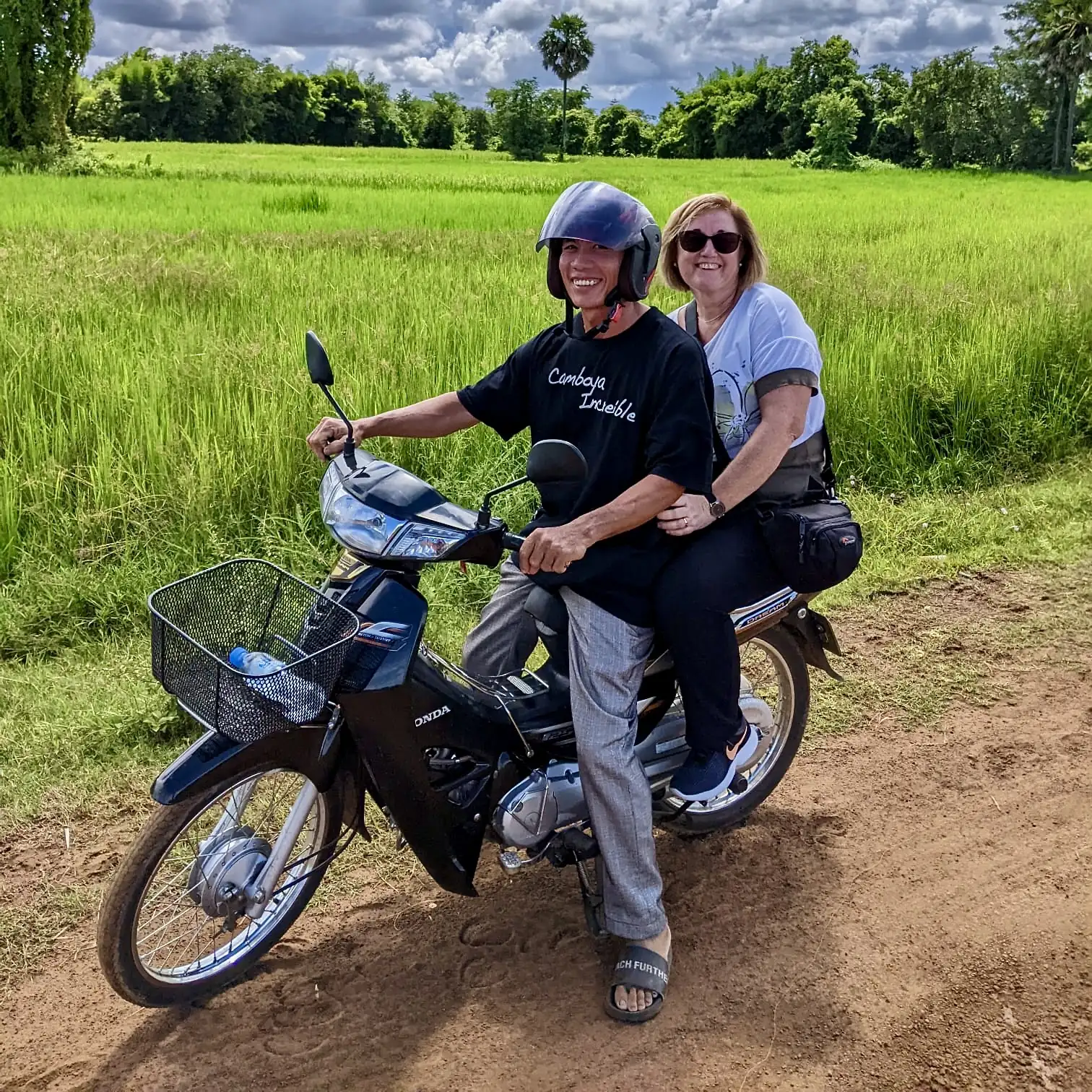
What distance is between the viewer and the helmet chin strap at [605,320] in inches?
91.6

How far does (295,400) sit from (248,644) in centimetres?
332

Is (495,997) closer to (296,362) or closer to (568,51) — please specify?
(296,362)

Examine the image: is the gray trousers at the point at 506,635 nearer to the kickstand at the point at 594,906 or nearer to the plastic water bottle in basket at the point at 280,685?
the kickstand at the point at 594,906

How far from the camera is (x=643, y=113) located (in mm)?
71562

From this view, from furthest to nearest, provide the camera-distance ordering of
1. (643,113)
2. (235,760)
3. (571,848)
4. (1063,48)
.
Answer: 1. (643,113)
2. (1063,48)
3. (571,848)
4. (235,760)

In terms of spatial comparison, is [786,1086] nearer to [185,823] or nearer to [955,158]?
[185,823]

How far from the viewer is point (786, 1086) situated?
2.28 meters

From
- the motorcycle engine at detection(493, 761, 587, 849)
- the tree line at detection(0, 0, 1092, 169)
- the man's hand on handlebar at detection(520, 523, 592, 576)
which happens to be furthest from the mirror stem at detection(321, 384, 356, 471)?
the tree line at detection(0, 0, 1092, 169)

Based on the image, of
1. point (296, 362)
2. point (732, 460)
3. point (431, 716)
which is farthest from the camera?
point (296, 362)

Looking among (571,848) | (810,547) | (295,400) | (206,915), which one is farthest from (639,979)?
(295,400)

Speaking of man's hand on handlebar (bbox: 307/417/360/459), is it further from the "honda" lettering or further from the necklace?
the necklace

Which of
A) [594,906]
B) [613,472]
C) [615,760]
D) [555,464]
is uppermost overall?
[555,464]

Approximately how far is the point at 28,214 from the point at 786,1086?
13041 millimetres

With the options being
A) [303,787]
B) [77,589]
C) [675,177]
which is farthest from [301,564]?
[675,177]
